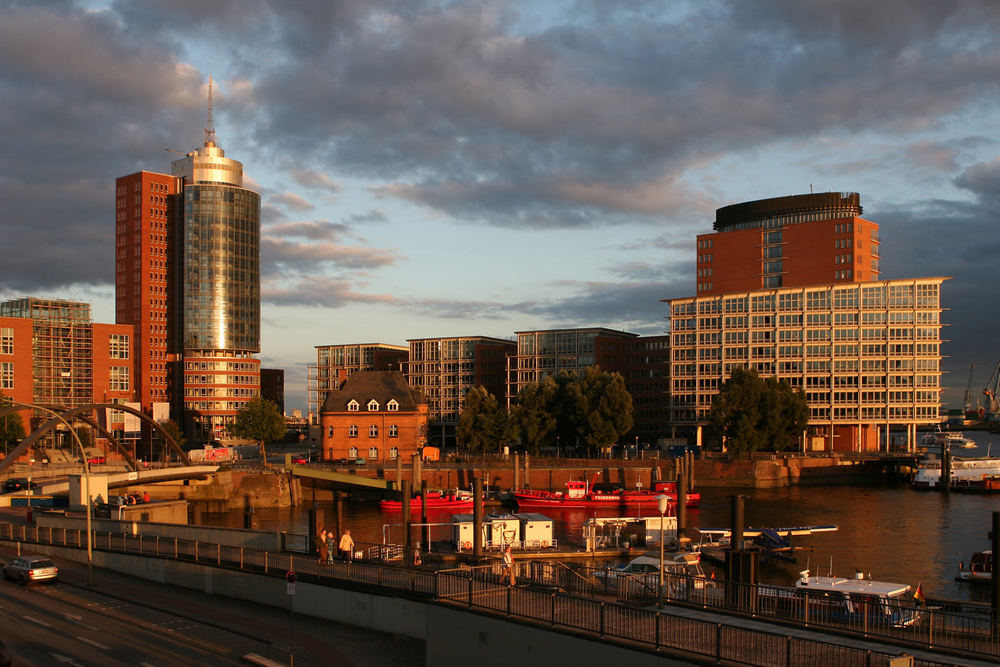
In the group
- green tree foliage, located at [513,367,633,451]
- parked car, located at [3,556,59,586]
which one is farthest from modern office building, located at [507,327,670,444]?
parked car, located at [3,556,59,586]

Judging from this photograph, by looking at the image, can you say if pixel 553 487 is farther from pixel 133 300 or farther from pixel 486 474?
pixel 133 300

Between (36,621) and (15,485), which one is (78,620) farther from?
(15,485)

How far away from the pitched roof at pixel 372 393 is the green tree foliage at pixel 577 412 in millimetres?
16977

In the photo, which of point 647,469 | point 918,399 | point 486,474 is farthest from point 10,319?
point 918,399

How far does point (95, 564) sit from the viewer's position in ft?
153

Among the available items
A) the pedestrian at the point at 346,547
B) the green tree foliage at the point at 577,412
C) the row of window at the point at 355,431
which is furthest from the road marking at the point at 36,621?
the row of window at the point at 355,431

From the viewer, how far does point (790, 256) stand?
171 metres

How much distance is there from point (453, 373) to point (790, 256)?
7199 cm

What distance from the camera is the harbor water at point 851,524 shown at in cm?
6022

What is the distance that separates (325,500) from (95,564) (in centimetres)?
6185

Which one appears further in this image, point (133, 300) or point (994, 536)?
point (133, 300)

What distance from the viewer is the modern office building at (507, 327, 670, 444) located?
574 ft

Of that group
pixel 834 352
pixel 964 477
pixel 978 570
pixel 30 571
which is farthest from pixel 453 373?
pixel 30 571

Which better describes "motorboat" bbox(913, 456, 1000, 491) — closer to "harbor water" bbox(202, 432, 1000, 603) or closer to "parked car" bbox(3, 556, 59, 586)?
"harbor water" bbox(202, 432, 1000, 603)
